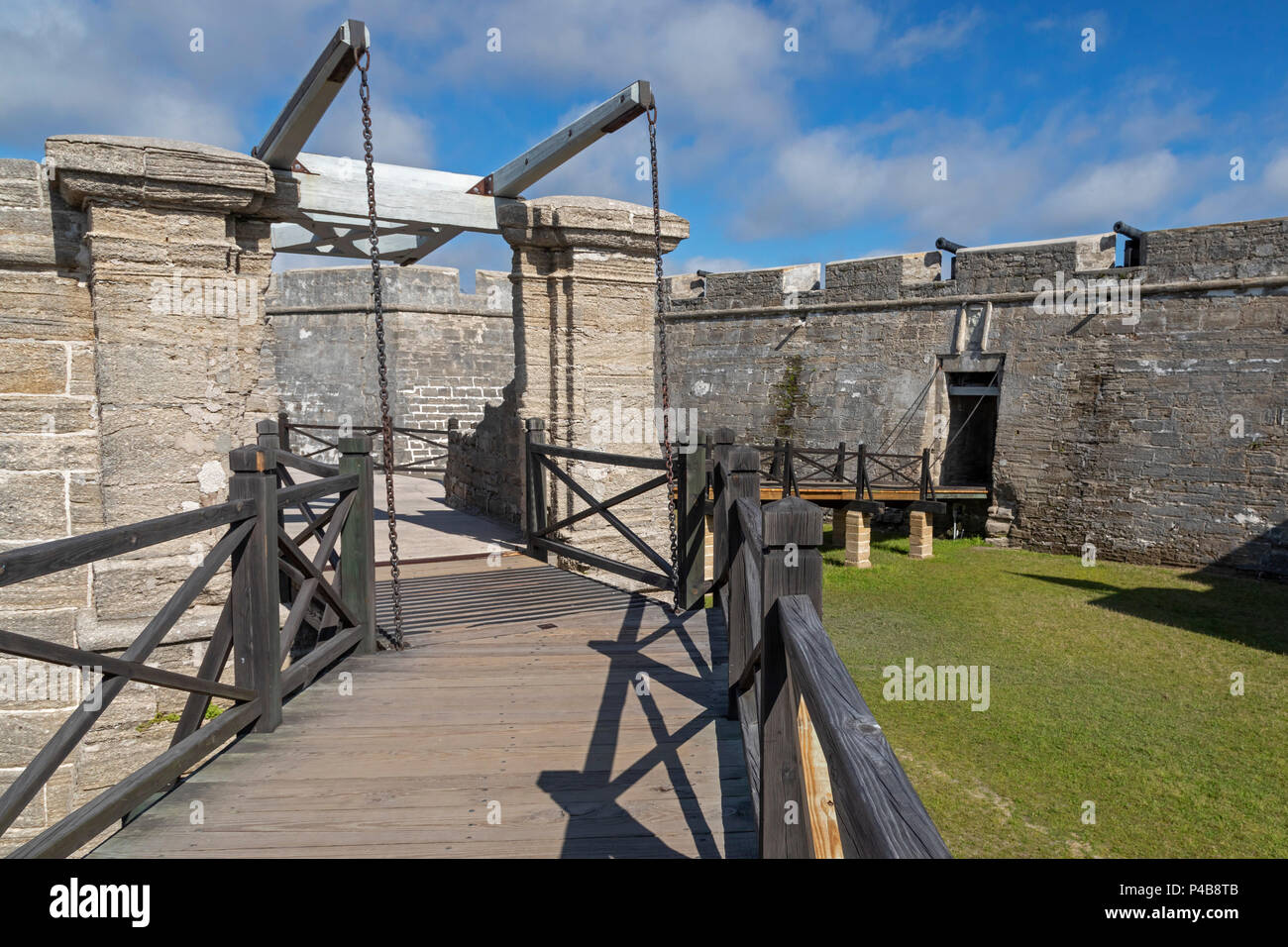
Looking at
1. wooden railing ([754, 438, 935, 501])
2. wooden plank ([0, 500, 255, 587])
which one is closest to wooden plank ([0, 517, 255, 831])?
wooden plank ([0, 500, 255, 587])

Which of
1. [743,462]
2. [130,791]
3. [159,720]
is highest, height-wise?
[743,462]

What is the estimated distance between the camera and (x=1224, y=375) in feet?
42.1

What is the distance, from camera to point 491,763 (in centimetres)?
288

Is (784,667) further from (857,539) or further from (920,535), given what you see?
(920,535)

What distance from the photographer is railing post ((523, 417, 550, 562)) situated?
6281mm

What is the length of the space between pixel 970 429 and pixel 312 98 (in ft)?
49.4

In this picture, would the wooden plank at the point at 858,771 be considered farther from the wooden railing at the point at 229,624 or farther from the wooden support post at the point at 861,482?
the wooden support post at the point at 861,482

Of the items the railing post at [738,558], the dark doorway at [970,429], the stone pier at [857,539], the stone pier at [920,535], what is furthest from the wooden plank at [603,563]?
the dark doorway at [970,429]

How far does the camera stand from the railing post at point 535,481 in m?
6.28

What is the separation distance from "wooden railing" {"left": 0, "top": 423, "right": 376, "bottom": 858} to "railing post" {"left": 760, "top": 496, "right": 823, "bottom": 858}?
1572 mm

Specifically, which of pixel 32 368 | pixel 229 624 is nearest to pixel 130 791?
pixel 229 624

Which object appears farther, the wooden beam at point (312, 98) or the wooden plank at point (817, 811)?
the wooden beam at point (312, 98)

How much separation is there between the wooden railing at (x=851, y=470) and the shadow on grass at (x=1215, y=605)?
2.58m
